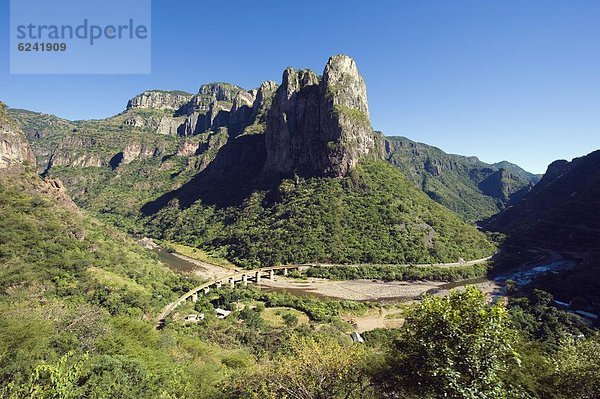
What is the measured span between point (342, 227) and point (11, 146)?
279 feet

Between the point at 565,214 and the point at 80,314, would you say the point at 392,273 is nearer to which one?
the point at 80,314

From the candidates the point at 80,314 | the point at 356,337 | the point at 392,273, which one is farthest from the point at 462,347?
the point at 392,273

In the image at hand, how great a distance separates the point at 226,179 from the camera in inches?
6644

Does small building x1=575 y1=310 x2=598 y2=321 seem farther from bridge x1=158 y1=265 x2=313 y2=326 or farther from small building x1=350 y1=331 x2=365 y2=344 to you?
bridge x1=158 y1=265 x2=313 y2=326

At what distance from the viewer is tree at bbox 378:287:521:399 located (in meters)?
12.0

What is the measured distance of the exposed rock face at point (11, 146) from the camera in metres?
63.3

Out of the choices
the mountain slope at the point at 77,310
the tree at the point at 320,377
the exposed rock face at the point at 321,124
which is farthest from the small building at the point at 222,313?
the exposed rock face at the point at 321,124

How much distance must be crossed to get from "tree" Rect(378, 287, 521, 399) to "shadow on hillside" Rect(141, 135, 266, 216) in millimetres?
136385

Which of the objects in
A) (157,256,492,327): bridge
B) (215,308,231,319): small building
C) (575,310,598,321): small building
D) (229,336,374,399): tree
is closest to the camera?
(229,336,374,399): tree

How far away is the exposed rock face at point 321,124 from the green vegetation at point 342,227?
732 centimetres

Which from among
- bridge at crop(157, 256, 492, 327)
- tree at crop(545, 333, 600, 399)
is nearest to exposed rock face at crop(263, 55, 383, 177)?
bridge at crop(157, 256, 492, 327)

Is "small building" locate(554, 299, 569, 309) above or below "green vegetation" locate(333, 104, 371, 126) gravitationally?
below

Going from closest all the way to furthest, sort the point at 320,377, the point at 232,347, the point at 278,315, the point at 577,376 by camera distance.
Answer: the point at 577,376 → the point at 320,377 → the point at 232,347 → the point at 278,315

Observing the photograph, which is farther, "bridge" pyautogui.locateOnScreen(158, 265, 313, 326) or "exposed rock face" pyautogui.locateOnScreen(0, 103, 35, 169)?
"exposed rock face" pyautogui.locateOnScreen(0, 103, 35, 169)
